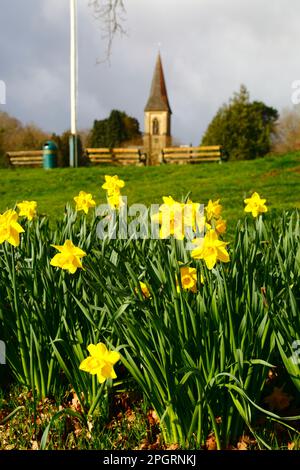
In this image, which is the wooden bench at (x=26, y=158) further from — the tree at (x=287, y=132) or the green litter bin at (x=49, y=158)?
the tree at (x=287, y=132)

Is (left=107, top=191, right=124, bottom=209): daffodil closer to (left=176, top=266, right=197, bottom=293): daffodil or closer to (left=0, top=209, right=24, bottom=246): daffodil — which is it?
(left=0, top=209, right=24, bottom=246): daffodil

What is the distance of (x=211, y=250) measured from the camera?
184 centimetres

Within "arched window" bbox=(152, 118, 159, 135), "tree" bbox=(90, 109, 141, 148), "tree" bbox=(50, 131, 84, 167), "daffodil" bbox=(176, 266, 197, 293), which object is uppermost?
"arched window" bbox=(152, 118, 159, 135)

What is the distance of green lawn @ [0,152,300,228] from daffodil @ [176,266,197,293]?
4.87m

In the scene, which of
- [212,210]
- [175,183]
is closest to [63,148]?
[175,183]

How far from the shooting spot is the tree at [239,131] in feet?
104

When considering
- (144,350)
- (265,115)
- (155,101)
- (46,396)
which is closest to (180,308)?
(144,350)

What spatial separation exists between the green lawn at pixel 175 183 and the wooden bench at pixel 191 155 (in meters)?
3.63

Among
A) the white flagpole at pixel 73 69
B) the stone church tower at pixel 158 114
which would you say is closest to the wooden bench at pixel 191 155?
the white flagpole at pixel 73 69

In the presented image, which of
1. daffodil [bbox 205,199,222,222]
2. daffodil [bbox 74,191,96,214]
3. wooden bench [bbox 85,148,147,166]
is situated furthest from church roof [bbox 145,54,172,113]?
daffodil [bbox 205,199,222,222]

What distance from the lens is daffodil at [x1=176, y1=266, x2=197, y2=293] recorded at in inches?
78.2

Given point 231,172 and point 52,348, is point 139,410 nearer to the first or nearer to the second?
point 52,348
